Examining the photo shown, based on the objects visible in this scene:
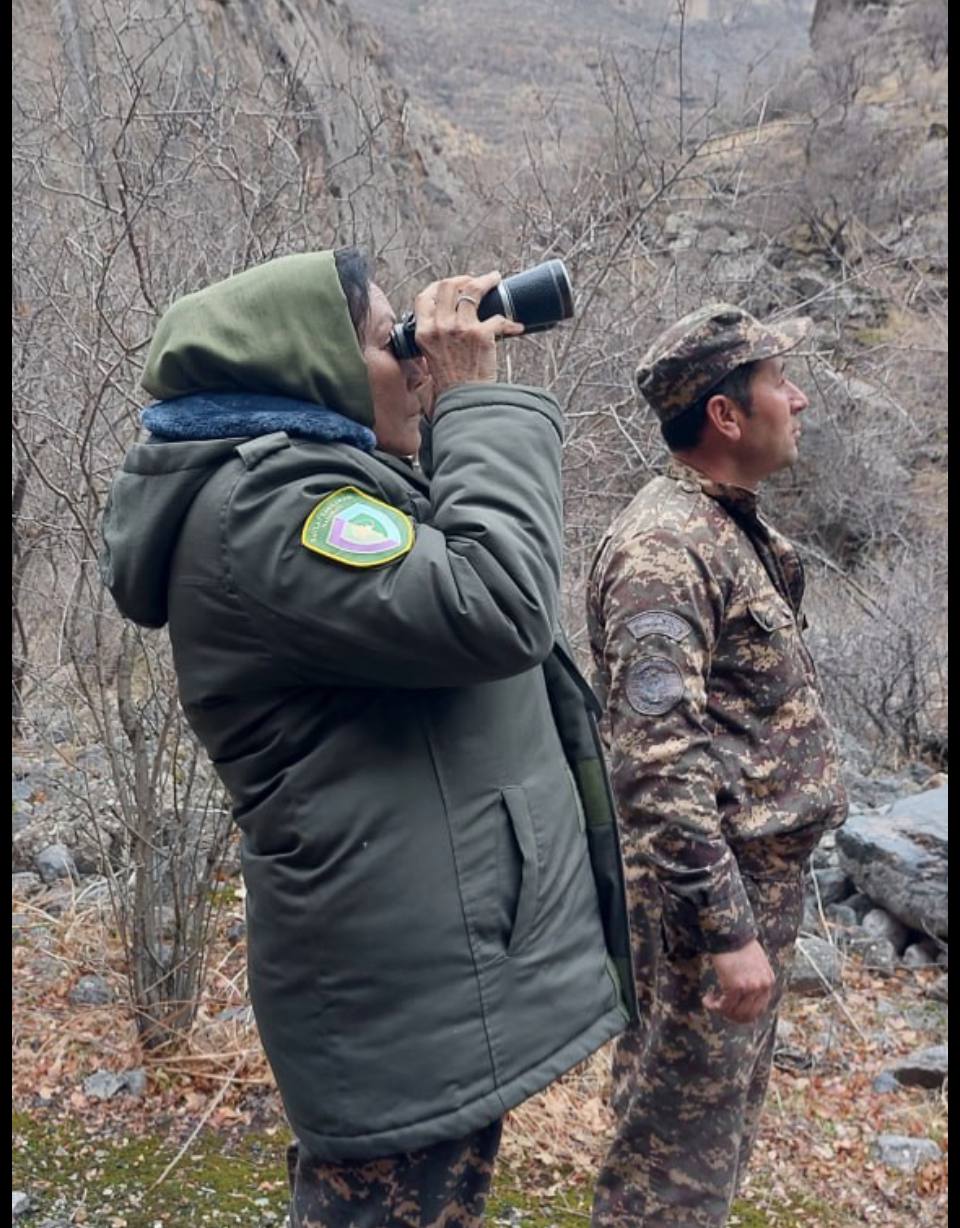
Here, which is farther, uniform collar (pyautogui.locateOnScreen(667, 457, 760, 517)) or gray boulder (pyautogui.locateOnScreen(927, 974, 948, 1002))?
gray boulder (pyautogui.locateOnScreen(927, 974, 948, 1002))

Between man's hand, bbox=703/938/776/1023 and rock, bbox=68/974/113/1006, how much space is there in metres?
2.32

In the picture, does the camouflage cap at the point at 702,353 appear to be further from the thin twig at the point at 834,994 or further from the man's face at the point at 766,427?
the thin twig at the point at 834,994

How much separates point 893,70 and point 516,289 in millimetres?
29016

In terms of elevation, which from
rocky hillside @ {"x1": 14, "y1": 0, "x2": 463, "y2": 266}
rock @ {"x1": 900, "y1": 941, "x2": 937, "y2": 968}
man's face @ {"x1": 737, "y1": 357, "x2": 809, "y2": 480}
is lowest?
rock @ {"x1": 900, "y1": 941, "x2": 937, "y2": 968}

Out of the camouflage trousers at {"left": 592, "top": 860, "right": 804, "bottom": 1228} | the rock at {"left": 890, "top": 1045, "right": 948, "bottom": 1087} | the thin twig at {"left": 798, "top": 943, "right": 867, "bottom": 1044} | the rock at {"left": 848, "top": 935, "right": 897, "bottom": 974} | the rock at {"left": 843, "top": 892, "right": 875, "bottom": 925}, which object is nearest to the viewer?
the camouflage trousers at {"left": 592, "top": 860, "right": 804, "bottom": 1228}

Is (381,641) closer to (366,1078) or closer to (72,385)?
(366,1078)

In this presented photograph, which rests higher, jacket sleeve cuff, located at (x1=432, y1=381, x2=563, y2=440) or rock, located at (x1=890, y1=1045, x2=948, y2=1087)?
jacket sleeve cuff, located at (x1=432, y1=381, x2=563, y2=440)

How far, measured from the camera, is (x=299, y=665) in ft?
5.51

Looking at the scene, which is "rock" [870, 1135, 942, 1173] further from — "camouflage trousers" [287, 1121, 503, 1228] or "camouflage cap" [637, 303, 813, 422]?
"camouflage cap" [637, 303, 813, 422]

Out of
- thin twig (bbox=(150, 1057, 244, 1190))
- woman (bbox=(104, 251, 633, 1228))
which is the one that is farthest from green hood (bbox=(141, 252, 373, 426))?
thin twig (bbox=(150, 1057, 244, 1190))

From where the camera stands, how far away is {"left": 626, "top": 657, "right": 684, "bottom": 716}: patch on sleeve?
223 centimetres

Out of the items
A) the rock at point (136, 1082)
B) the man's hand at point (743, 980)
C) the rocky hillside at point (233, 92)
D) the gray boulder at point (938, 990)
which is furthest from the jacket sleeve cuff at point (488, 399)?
the gray boulder at point (938, 990)

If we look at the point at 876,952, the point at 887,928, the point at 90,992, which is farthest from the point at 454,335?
the point at 887,928

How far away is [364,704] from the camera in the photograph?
1.74 meters
